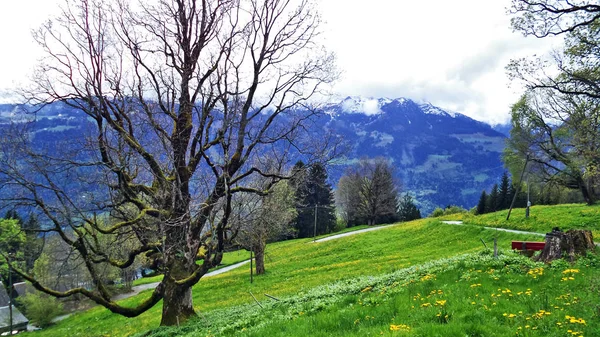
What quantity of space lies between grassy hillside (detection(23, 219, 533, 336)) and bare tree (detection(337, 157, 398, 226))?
4375 cm

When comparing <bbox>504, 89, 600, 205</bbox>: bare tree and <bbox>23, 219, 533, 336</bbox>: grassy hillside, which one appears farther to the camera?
<bbox>504, 89, 600, 205</bbox>: bare tree

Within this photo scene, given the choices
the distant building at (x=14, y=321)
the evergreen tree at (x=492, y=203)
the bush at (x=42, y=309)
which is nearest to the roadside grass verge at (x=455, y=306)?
the bush at (x=42, y=309)

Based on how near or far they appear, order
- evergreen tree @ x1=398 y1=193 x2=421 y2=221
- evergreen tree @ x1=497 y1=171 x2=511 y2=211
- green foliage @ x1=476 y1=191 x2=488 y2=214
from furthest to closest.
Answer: evergreen tree @ x1=398 y1=193 x2=421 y2=221
green foliage @ x1=476 y1=191 x2=488 y2=214
evergreen tree @ x1=497 y1=171 x2=511 y2=211

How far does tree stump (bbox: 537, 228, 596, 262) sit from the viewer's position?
12.6m

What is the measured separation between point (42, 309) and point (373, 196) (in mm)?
66002

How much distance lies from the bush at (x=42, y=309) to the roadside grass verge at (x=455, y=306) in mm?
43950

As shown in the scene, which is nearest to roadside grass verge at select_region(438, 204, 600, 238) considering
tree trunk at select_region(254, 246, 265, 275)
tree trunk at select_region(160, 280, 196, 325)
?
tree trunk at select_region(254, 246, 265, 275)

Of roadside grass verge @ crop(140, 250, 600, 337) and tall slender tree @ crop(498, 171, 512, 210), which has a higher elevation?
tall slender tree @ crop(498, 171, 512, 210)

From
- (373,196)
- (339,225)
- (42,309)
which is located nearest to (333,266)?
(42,309)

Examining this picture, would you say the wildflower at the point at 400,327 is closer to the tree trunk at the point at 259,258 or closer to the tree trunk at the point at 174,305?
the tree trunk at the point at 174,305

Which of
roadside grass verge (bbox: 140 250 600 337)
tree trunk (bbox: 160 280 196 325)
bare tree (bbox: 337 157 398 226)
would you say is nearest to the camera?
roadside grass verge (bbox: 140 250 600 337)

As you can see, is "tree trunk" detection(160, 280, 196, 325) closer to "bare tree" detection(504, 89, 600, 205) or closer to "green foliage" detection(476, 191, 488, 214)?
"bare tree" detection(504, 89, 600, 205)

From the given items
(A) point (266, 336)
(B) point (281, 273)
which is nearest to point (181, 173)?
(A) point (266, 336)

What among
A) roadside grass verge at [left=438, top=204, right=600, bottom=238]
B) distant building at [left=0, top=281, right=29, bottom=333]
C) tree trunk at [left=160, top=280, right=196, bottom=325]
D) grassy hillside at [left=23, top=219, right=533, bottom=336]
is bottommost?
distant building at [left=0, top=281, right=29, bottom=333]
